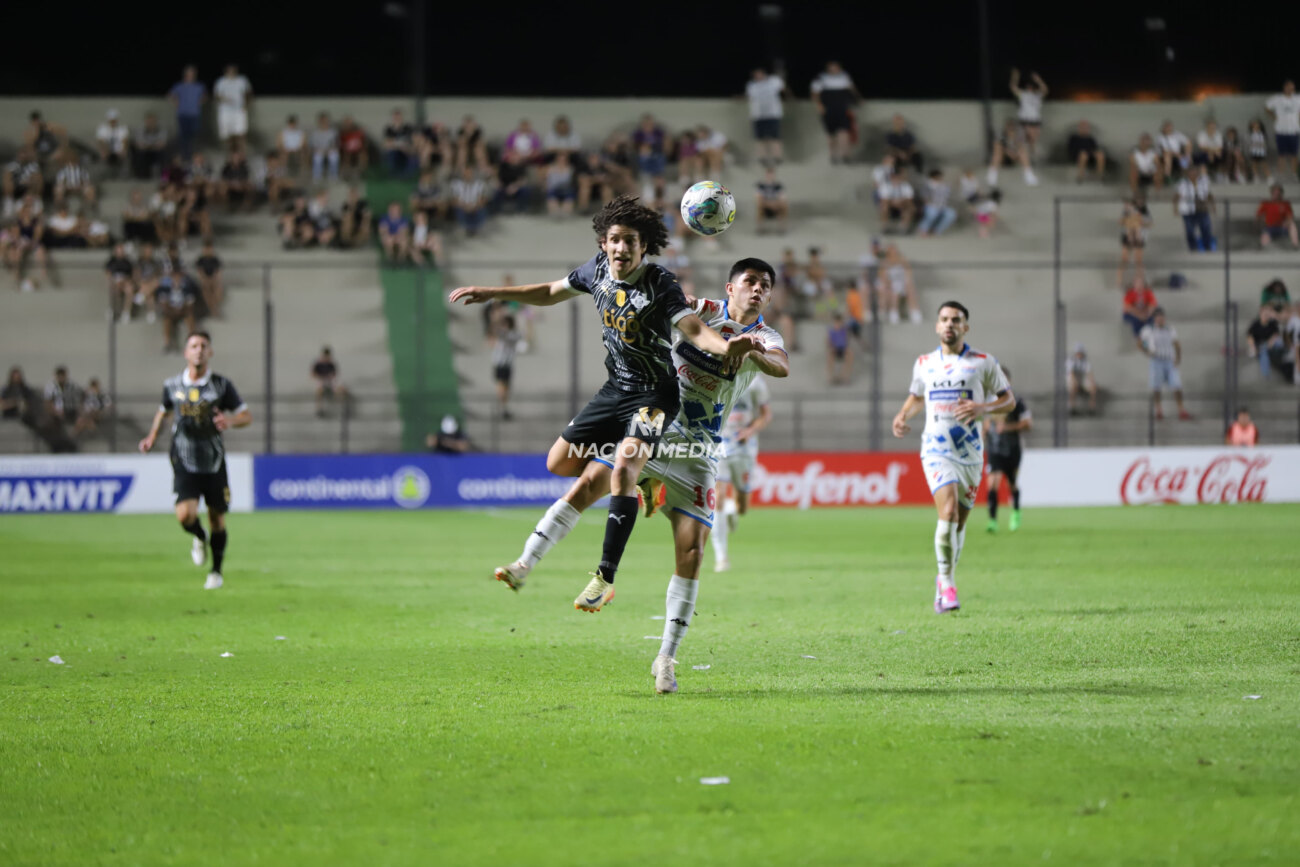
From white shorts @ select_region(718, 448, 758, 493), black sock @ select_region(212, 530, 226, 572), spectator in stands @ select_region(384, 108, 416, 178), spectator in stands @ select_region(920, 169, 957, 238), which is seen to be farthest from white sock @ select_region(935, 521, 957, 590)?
spectator in stands @ select_region(384, 108, 416, 178)

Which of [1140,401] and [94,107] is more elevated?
[94,107]

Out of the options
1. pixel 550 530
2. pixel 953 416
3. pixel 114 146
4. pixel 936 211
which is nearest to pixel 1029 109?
pixel 936 211

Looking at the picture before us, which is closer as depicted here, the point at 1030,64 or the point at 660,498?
the point at 660,498

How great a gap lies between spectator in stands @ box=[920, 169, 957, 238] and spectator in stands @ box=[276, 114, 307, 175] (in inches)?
622

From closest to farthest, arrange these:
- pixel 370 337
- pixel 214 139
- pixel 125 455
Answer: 1. pixel 125 455
2. pixel 370 337
3. pixel 214 139

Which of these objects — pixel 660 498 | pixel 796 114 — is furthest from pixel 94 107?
pixel 660 498

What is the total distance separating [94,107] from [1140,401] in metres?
27.5

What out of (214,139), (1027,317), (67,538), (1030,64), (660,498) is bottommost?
A: (67,538)

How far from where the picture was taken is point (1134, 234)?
34.4 m

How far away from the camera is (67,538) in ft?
71.1

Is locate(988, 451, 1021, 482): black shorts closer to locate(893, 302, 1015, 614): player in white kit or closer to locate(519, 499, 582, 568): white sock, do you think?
locate(893, 302, 1015, 614): player in white kit

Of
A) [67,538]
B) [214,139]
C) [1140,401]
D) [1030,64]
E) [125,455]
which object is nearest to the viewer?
[67,538]

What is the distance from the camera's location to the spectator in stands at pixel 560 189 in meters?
35.3

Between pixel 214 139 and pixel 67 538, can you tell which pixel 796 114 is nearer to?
pixel 214 139
